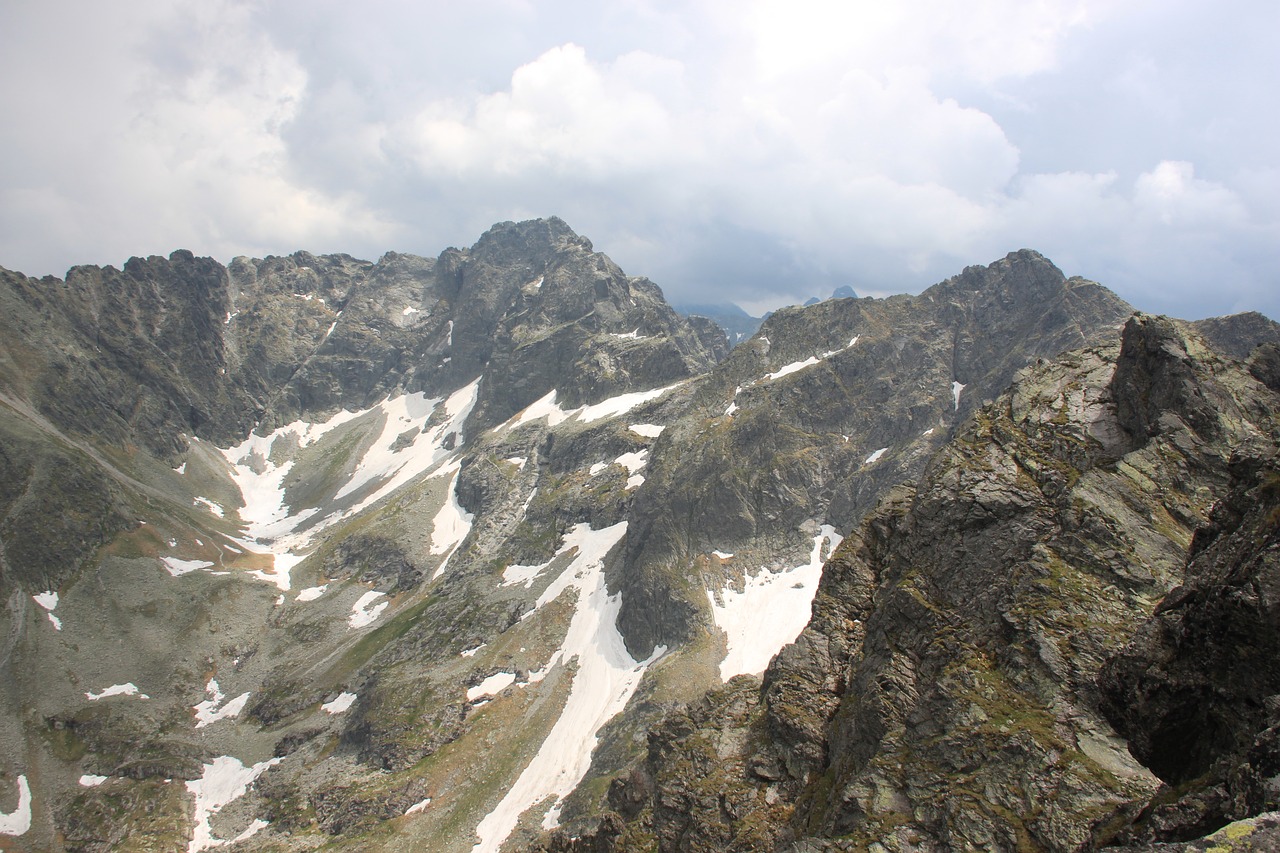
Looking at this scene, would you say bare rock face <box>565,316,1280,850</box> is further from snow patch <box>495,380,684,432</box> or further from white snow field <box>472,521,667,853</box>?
snow patch <box>495,380,684,432</box>

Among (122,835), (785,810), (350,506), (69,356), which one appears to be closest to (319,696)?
(122,835)

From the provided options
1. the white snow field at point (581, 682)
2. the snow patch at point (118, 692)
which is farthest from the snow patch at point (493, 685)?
the snow patch at point (118, 692)

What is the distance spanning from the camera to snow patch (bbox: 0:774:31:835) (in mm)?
80812

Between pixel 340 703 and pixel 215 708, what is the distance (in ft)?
78.9

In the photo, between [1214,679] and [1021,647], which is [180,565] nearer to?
[1021,647]

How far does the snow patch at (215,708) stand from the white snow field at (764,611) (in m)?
85.4

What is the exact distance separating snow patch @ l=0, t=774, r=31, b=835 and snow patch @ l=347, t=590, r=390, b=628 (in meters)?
53.5

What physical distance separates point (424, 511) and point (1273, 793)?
6693 inches

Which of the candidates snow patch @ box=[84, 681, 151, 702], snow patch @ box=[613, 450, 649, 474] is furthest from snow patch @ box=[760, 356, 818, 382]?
snow patch @ box=[84, 681, 151, 702]

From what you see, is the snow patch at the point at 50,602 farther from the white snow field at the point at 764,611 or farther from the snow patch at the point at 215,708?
the white snow field at the point at 764,611

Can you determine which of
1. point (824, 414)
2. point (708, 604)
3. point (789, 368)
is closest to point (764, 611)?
point (708, 604)

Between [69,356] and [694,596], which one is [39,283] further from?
[694,596]

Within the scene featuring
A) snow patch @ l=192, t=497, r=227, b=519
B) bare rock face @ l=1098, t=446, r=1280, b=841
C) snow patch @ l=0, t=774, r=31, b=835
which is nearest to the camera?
bare rock face @ l=1098, t=446, r=1280, b=841

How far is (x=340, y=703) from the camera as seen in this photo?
107m
